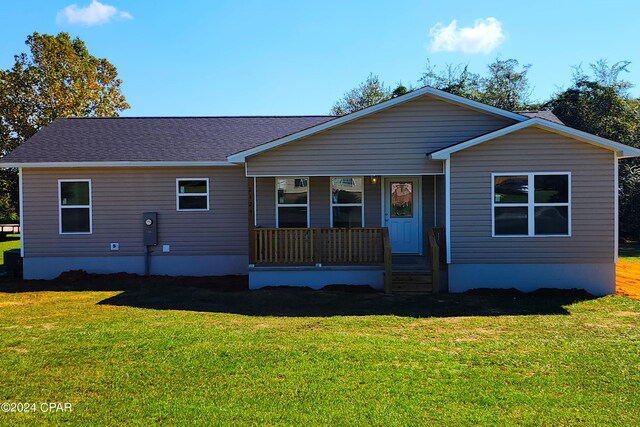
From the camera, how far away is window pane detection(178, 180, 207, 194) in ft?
43.6

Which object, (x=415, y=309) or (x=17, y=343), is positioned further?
(x=415, y=309)

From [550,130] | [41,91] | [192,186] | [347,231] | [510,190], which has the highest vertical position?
[41,91]

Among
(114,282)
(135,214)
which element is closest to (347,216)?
(135,214)

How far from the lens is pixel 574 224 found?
421 inches

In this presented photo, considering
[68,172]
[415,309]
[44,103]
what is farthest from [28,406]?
[44,103]

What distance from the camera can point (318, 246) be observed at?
11.4m

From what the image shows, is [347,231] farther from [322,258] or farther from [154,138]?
[154,138]

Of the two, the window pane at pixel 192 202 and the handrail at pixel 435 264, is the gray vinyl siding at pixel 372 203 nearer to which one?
the handrail at pixel 435 264

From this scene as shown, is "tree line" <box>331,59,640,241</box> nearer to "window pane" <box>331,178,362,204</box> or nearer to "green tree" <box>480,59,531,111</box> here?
"green tree" <box>480,59,531,111</box>

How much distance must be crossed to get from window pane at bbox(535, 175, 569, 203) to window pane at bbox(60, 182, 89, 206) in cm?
1106

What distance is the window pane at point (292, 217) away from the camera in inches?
500

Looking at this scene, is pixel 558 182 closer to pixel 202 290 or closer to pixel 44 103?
pixel 202 290

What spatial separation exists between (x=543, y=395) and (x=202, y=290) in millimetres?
8126

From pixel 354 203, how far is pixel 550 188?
4513 millimetres
